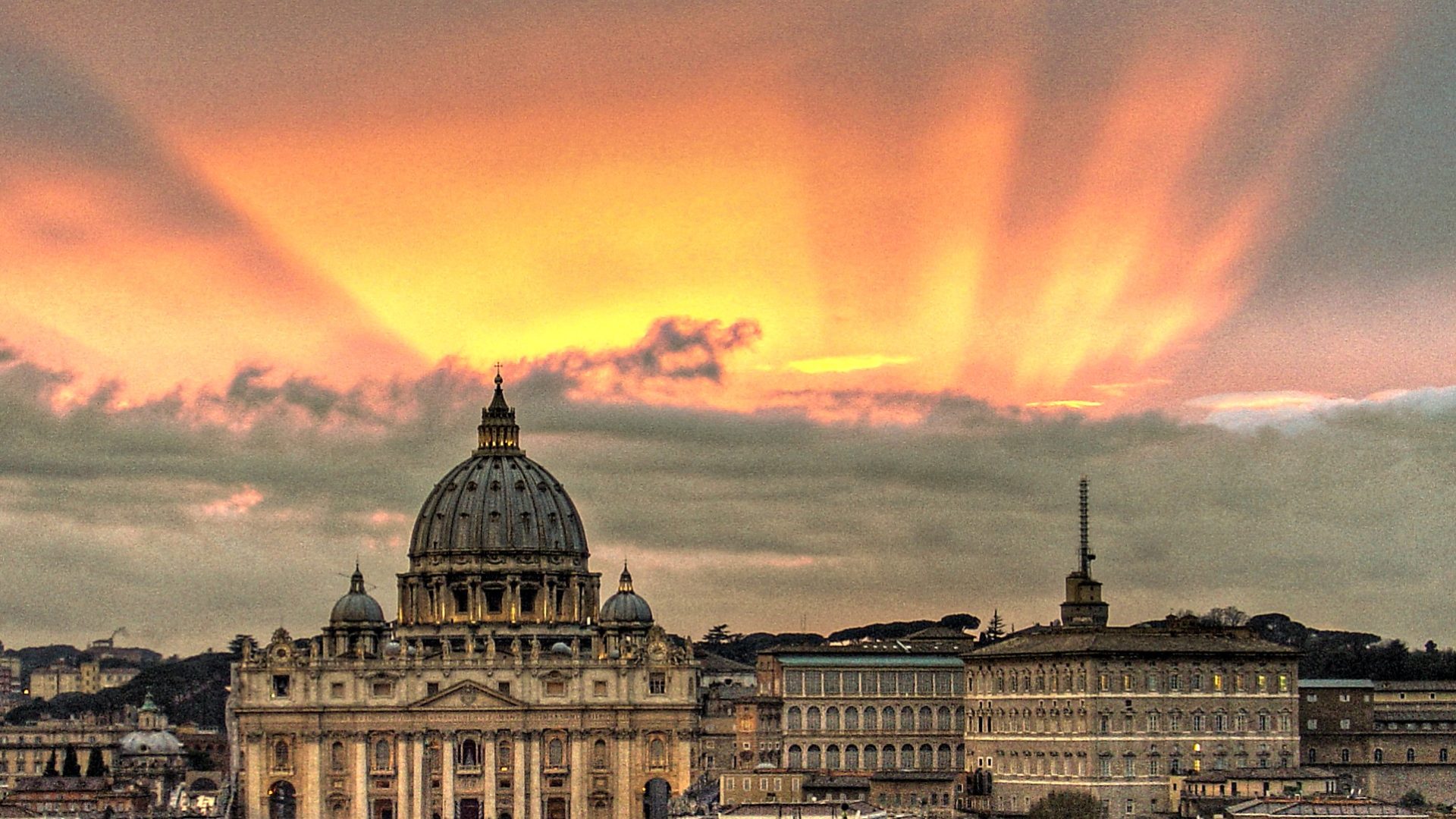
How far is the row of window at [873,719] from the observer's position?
166 metres

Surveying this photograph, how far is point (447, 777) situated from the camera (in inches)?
7156

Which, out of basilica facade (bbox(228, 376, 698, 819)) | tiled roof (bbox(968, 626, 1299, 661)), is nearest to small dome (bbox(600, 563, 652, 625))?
basilica facade (bbox(228, 376, 698, 819))

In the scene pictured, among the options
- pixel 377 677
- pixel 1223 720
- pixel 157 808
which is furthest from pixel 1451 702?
pixel 157 808

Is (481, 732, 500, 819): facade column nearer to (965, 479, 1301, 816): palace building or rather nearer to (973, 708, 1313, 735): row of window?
(965, 479, 1301, 816): palace building

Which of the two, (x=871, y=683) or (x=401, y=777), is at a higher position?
(x=871, y=683)

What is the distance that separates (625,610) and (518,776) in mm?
16027

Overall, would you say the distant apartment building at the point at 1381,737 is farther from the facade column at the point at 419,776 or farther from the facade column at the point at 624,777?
the facade column at the point at 419,776

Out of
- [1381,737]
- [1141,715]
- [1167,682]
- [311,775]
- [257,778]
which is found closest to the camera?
[1141,715]

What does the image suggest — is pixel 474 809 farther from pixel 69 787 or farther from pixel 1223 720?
pixel 1223 720

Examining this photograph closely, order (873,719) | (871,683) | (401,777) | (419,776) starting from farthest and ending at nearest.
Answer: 1. (401,777)
2. (419,776)
3. (871,683)
4. (873,719)

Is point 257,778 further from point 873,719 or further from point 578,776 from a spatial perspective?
point 873,719

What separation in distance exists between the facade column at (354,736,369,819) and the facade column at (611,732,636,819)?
46.9ft

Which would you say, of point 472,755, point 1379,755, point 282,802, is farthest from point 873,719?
point 282,802

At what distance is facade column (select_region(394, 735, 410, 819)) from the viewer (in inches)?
7096
